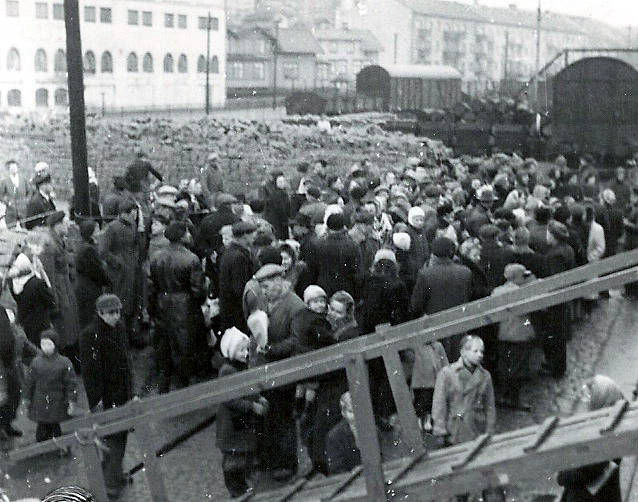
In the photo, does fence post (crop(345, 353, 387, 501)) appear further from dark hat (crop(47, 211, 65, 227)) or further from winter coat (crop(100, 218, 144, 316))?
winter coat (crop(100, 218, 144, 316))

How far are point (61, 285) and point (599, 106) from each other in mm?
24921

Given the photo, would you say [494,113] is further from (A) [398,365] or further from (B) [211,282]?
(A) [398,365]

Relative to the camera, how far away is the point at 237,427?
6051mm

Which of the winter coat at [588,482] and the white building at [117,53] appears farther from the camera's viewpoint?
the white building at [117,53]

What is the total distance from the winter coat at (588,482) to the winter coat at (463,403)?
5.40ft

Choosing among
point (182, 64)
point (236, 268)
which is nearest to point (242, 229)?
point (236, 268)

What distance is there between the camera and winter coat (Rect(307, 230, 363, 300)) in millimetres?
9125

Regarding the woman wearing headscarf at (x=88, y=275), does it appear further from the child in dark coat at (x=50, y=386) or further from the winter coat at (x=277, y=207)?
the winter coat at (x=277, y=207)

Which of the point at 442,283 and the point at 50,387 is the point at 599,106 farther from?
the point at 50,387

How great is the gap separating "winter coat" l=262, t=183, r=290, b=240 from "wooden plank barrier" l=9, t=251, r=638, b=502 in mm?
9025

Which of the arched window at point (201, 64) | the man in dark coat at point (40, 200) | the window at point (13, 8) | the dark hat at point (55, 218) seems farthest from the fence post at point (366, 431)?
the arched window at point (201, 64)

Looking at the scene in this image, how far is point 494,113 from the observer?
36.6 meters

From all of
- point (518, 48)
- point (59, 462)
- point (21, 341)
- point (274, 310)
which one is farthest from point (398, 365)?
point (518, 48)

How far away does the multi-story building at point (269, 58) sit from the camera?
4388cm
